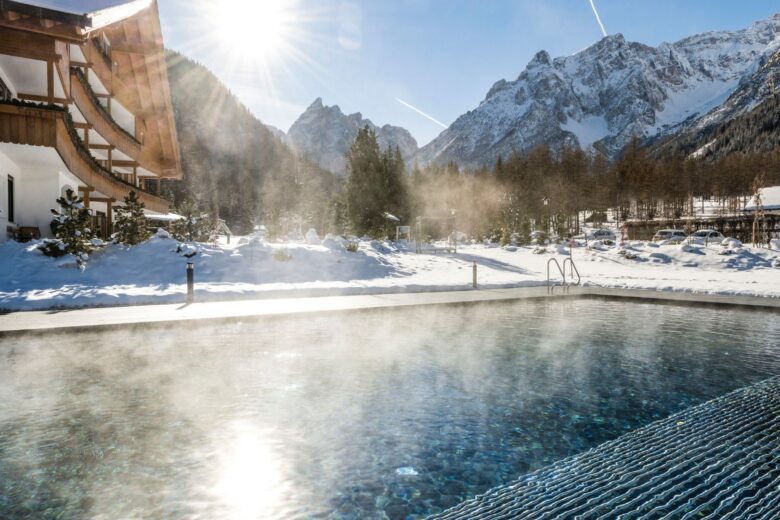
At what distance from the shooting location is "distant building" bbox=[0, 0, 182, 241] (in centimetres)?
1326

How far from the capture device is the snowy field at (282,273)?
11844 mm

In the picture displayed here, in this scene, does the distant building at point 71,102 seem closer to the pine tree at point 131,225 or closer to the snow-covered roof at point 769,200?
the pine tree at point 131,225

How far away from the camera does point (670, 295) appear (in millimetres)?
12656

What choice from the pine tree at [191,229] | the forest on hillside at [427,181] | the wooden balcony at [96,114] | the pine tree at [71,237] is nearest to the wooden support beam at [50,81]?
the wooden balcony at [96,114]

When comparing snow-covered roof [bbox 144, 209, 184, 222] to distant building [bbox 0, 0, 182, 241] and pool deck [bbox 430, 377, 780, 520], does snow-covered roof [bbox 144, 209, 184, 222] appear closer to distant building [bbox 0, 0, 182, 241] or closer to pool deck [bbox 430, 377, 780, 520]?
distant building [bbox 0, 0, 182, 241]

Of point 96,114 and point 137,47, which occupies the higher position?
point 137,47

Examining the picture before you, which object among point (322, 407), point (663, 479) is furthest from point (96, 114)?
point (663, 479)

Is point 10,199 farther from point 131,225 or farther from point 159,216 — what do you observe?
point 159,216

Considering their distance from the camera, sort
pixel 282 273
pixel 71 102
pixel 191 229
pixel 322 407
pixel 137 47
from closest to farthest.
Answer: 1. pixel 322 407
2. pixel 71 102
3. pixel 282 273
4. pixel 137 47
5. pixel 191 229

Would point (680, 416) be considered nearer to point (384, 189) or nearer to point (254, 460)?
point (254, 460)

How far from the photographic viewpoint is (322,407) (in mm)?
4832

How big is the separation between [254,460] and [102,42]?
25.9 m

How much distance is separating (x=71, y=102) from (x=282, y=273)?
9.47 metres

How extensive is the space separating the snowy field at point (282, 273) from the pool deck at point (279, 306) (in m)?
1.01
